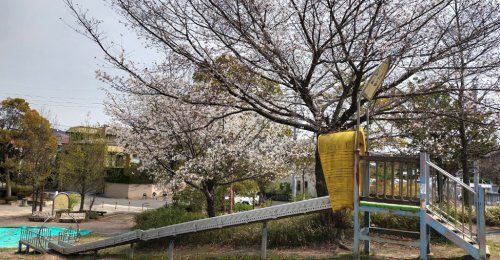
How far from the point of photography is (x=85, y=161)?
26.4 m

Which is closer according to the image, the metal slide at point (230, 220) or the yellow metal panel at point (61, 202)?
the metal slide at point (230, 220)

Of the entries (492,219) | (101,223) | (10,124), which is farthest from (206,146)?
(10,124)

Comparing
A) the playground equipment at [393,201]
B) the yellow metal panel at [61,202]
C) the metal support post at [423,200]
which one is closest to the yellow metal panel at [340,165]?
the playground equipment at [393,201]

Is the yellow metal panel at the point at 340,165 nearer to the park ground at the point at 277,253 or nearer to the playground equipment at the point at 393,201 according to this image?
the playground equipment at the point at 393,201

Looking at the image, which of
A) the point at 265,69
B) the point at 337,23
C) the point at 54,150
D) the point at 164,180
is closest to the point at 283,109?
the point at 265,69

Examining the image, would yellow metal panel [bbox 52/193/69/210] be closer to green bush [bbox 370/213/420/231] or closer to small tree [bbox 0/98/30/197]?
small tree [bbox 0/98/30/197]

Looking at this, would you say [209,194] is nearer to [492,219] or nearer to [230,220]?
[230,220]

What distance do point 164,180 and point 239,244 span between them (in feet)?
21.0

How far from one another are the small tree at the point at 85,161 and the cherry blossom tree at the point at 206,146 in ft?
36.0

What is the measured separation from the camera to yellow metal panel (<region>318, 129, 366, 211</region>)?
732 centimetres

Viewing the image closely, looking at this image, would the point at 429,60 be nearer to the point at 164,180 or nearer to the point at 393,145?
the point at 393,145

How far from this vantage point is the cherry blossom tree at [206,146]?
13750 mm

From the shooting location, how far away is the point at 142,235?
10.0 meters

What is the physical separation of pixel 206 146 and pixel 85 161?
1451 centimetres
